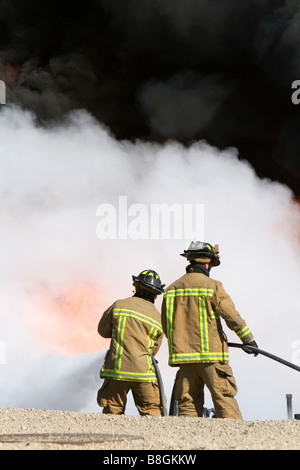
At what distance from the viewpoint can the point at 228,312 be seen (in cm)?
821

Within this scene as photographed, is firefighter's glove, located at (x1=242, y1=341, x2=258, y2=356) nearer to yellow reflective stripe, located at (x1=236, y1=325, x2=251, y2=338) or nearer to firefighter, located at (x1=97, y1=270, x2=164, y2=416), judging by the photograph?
yellow reflective stripe, located at (x1=236, y1=325, x2=251, y2=338)

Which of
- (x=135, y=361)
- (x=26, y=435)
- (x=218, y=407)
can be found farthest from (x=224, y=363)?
(x=26, y=435)

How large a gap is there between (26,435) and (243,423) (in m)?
2.09

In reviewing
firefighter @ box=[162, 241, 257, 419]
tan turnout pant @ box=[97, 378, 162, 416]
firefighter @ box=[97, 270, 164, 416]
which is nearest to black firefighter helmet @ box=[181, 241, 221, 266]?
firefighter @ box=[162, 241, 257, 419]

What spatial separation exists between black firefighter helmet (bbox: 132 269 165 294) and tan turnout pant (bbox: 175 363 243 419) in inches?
44.7

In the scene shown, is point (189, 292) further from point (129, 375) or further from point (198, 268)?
point (129, 375)

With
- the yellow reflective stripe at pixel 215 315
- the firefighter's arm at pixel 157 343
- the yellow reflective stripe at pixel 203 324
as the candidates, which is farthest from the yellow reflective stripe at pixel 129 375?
the yellow reflective stripe at pixel 215 315

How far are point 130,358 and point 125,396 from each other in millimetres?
484

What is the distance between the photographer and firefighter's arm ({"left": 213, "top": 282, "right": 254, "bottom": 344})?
26.9 feet

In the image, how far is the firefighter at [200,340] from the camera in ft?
26.9

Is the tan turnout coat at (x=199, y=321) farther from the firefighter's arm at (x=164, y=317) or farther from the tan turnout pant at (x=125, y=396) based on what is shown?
the tan turnout pant at (x=125, y=396)

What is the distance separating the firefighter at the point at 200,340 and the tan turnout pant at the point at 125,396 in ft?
1.36
